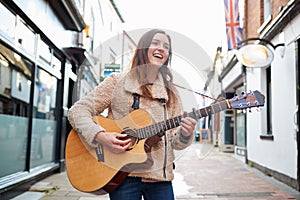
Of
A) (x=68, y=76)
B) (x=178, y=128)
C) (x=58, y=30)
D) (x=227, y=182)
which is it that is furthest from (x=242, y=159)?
(x=178, y=128)

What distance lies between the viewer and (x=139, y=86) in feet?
4.99

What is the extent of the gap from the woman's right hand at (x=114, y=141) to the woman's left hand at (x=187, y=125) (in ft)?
0.80

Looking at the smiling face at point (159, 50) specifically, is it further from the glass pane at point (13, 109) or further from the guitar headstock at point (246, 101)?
the glass pane at point (13, 109)

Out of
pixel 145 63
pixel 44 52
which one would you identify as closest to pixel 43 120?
pixel 44 52

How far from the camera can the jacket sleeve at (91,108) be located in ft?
5.00

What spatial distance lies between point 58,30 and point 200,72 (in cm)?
538

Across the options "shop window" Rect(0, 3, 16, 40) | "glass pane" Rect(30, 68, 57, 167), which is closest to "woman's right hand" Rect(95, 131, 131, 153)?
"shop window" Rect(0, 3, 16, 40)

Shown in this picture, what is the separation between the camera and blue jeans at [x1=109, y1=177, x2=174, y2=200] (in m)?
1.49

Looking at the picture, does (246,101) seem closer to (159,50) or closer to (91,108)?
(159,50)

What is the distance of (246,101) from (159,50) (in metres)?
0.50

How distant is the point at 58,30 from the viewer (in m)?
6.38

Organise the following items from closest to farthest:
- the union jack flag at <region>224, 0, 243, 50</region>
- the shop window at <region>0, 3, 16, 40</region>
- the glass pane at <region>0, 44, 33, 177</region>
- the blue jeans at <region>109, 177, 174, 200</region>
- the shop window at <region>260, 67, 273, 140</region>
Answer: the blue jeans at <region>109, 177, 174, 200</region>
the shop window at <region>0, 3, 16, 40</region>
the glass pane at <region>0, 44, 33, 177</region>
the shop window at <region>260, 67, 273, 140</region>
the union jack flag at <region>224, 0, 243, 50</region>

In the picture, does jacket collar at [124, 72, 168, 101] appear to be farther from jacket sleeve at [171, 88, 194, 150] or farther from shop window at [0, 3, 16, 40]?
shop window at [0, 3, 16, 40]

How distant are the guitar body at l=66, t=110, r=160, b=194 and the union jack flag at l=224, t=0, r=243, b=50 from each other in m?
8.20
